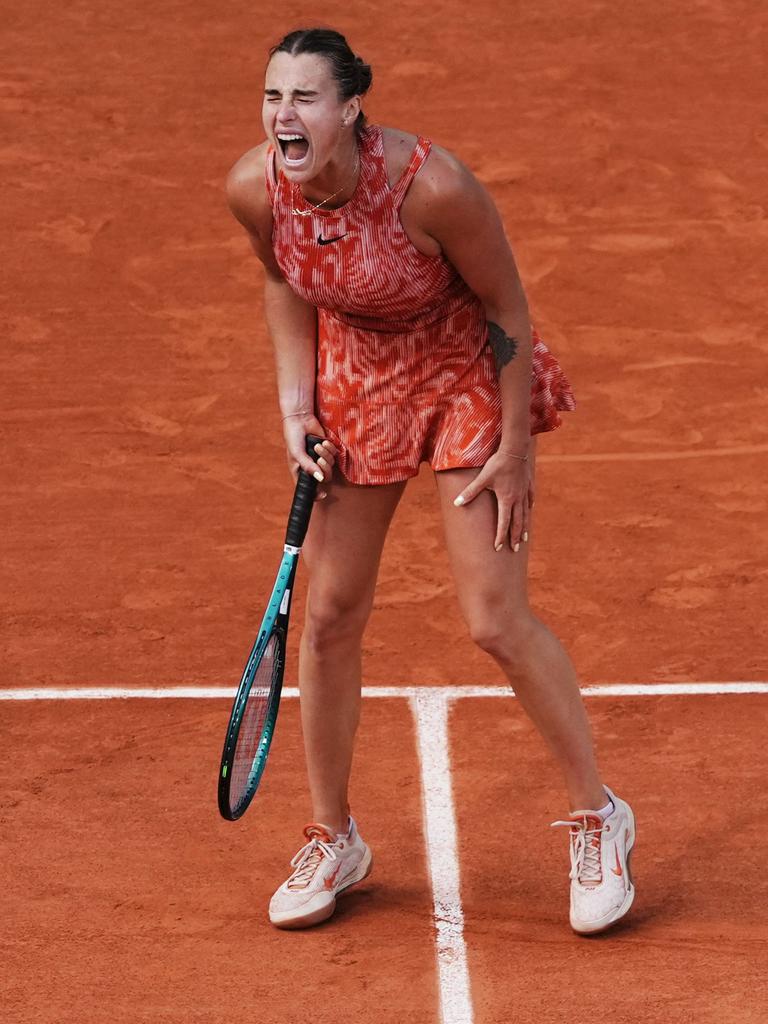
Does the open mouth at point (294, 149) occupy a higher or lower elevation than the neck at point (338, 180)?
higher

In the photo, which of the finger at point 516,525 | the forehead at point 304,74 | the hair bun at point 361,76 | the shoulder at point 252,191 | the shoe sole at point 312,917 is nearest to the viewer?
the forehead at point 304,74

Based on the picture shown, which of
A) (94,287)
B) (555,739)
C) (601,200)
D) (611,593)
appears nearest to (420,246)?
(555,739)

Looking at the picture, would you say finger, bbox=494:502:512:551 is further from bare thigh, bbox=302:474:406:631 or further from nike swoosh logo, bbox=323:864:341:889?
nike swoosh logo, bbox=323:864:341:889

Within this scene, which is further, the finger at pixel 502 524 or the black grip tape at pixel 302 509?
the black grip tape at pixel 302 509

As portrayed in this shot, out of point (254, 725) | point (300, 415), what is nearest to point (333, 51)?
point (300, 415)

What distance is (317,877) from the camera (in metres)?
4.47

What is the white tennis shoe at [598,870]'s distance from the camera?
4324 millimetres

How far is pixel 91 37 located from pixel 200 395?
4605 mm

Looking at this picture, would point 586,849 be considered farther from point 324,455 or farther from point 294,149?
point 294,149

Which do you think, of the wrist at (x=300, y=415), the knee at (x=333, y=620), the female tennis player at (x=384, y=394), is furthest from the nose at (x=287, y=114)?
the knee at (x=333, y=620)

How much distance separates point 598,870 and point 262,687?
98cm

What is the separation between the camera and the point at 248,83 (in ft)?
36.9

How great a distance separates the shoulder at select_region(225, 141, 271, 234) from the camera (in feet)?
13.3

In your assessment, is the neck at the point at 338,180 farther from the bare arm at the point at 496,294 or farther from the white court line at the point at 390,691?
the white court line at the point at 390,691
